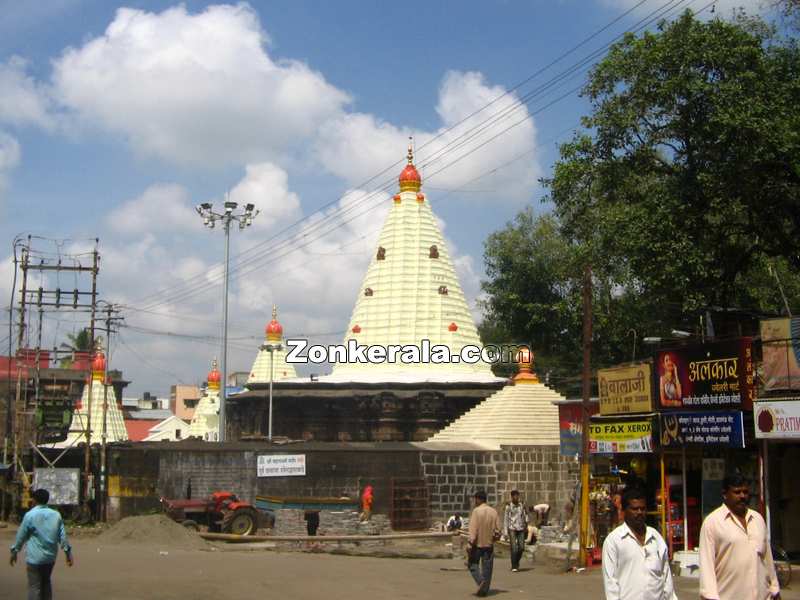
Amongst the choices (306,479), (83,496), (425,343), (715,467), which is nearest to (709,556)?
(715,467)

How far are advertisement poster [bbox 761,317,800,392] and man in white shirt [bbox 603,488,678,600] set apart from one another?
27.6 feet

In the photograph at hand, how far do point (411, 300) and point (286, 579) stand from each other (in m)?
26.6

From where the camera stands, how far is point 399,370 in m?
40.0

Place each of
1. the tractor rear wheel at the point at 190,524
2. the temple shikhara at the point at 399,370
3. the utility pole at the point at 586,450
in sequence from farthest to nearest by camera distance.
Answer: the temple shikhara at the point at 399,370, the tractor rear wheel at the point at 190,524, the utility pole at the point at 586,450

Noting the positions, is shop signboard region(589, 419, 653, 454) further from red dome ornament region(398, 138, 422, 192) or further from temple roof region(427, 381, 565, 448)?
red dome ornament region(398, 138, 422, 192)

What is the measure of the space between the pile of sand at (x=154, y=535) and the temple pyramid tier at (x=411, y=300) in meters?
18.8

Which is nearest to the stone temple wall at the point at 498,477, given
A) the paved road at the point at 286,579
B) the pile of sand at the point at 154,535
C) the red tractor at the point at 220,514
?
the red tractor at the point at 220,514

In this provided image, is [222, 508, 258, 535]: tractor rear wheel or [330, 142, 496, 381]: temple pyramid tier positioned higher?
[330, 142, 496, 381]: temple pyramid tier

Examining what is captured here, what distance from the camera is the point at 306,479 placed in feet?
84.2

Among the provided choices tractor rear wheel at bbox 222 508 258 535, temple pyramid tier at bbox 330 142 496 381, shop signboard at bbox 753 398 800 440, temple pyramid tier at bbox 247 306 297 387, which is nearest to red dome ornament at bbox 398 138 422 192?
temple pyramid tier at bbox 330 142 496 381

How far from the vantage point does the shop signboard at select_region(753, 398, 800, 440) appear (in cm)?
1330

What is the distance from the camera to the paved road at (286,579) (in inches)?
503

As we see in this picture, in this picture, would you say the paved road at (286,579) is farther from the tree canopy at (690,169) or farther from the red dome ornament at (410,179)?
the red dome ornament at (410,179)

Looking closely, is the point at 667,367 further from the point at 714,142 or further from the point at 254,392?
the point at 254,392
